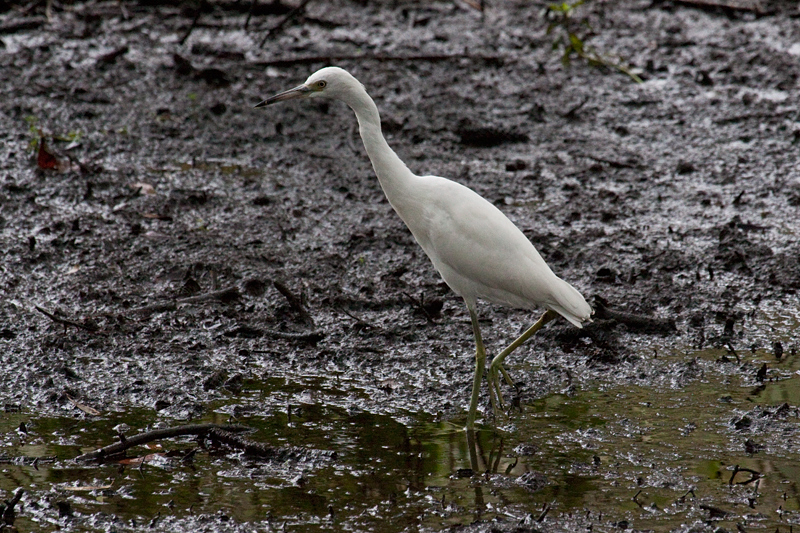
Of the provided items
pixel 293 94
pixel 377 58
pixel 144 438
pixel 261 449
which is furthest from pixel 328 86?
pixel 377 58

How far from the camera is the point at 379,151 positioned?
451 centimetres

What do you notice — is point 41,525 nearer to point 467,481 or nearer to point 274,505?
point 274,505

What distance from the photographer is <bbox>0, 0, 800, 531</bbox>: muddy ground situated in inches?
173

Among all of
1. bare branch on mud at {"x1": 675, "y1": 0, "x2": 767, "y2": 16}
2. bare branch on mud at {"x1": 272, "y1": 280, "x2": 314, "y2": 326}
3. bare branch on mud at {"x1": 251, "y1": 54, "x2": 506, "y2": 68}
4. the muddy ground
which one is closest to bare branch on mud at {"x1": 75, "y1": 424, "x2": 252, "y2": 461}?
the muddy ground

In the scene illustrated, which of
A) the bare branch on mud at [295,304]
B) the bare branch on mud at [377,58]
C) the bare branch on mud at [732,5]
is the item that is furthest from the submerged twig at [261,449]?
the bare branch on mud at [732,5]

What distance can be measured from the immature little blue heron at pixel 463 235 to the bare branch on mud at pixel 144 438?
4.26 ft

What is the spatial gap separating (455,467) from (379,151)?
1.55 meters

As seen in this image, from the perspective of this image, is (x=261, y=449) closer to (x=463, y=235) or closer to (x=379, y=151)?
(x=463, y=235)

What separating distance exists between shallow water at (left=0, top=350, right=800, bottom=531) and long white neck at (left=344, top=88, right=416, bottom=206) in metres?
1.08

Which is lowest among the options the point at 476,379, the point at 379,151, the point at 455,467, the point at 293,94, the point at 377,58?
the point at 455,467

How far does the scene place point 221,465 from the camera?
398 cm

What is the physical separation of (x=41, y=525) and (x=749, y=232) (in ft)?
16.0

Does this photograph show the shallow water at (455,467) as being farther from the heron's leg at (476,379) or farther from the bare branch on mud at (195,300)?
the bare branch on mud at (195,300)

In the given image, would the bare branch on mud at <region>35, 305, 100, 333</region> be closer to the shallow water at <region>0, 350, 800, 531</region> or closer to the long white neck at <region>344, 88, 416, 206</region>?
the shallow water at <region>0, 350, 800, 531</region>
